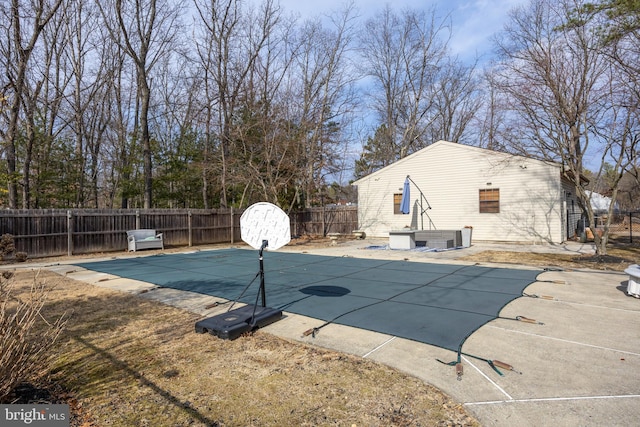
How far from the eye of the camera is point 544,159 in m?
14.0

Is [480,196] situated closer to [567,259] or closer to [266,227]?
[567,259]

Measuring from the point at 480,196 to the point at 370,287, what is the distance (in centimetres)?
1137

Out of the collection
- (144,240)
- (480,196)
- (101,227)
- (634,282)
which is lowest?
(634,282)

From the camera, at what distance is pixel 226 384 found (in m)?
2.93

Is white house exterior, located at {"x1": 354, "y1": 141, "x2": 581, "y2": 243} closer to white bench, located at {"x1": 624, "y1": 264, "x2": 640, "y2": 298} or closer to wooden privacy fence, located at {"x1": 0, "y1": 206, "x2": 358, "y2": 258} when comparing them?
wooden privacy fence, located at {"x1": 0, "y1": 206, "x2": 358, "y2": 258}

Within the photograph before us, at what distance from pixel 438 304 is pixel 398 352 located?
6.53ft

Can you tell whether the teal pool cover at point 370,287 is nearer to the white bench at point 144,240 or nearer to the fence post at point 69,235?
the fence post at point 69,235

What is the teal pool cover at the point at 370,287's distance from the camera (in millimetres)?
4461

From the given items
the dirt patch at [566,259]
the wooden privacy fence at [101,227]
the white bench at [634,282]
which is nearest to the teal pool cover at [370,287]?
the white bench at [634,282]

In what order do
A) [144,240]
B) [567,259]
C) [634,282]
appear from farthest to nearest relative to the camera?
[144,240] → [567,259] → [634,282]

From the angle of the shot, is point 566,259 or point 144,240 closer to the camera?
point 566,259

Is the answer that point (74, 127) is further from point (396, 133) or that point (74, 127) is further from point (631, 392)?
point (631, 392)

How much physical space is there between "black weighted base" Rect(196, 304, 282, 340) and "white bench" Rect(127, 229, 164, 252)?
10.8m

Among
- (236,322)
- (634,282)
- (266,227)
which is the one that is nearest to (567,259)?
(634,282)
